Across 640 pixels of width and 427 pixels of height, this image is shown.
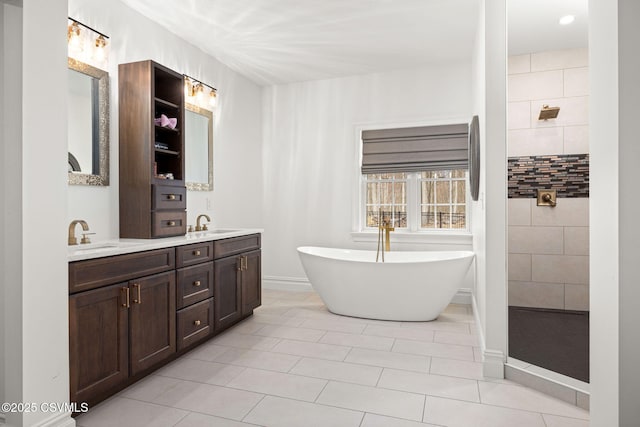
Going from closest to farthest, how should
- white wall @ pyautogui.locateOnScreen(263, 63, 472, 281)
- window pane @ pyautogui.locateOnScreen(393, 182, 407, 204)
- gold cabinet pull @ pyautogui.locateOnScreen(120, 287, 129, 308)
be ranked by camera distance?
gold cabinet pull @ pyautogui.locateOnScreen(120, 287, 129, 308), white wall @ pyautogui.locateOnScreen(263, 63, 472, 281), window pane @ pyautogui.locateOnScreen(393, 182, 407, 204)

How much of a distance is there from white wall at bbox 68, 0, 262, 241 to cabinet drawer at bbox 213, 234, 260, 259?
625 millimetres

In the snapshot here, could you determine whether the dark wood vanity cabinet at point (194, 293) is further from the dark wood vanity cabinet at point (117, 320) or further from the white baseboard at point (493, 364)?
the white baseboard at point (493, 364)

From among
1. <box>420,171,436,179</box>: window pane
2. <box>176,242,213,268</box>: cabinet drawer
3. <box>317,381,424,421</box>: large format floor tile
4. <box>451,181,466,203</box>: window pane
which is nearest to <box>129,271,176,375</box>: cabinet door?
<box>176,242,213,268</box>: cabinet drawer

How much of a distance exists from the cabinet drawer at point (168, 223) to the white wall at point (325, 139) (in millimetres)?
2058

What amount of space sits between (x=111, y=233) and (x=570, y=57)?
4.63m

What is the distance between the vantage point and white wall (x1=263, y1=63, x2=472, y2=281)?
15.0ft

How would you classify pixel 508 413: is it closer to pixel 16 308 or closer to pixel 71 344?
pixel 71 344

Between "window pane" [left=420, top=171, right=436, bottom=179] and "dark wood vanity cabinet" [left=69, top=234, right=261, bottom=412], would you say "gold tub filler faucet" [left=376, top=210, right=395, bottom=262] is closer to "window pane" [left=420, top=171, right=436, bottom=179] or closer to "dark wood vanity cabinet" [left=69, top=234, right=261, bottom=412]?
"window pane" [left=420, top=171, right=436, bottom=179]

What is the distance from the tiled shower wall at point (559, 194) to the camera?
12.6ft

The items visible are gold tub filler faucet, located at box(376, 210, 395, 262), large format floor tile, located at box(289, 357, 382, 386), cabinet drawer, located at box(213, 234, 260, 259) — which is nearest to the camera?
large format floor tile, located at box(289, 357, 382, 386)

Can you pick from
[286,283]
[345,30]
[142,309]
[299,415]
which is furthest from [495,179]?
[286,283]

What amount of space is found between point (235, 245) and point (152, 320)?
1.15m

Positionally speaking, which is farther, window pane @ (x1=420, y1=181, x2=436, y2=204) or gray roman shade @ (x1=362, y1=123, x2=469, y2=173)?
window pane @ (x1=420, y1=181, x2=436, y2=204)

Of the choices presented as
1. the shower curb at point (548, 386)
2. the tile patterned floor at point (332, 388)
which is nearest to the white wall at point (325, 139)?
the tile patterned floor at point (332, 388)
